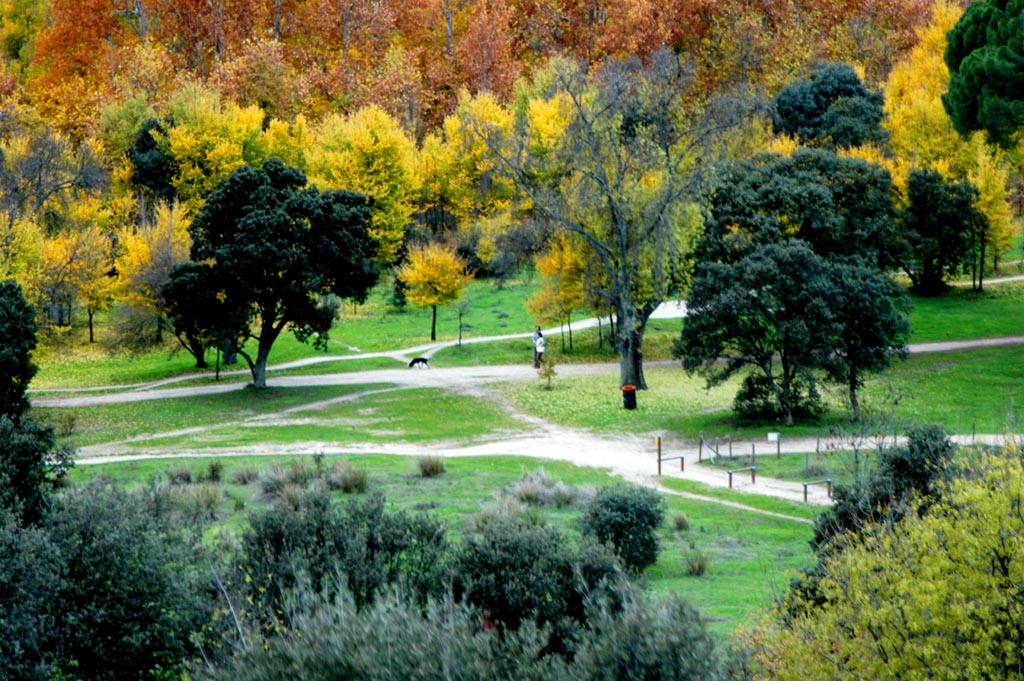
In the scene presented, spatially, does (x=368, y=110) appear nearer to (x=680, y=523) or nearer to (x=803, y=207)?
(x=803, y=207)

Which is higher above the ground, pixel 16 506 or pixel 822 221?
pixel 822 221

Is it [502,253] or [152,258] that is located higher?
[152,258]

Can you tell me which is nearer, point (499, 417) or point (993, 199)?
point (499, 417)

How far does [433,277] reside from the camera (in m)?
49.6

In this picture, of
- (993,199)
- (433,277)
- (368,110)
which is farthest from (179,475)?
(993,199)

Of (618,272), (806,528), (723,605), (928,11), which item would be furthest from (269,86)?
(723,605)

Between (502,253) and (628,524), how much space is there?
29053 mm

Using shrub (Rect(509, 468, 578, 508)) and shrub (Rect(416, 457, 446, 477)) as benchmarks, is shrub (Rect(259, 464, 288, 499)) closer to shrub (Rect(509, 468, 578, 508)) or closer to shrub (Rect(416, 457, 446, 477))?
shrub (Rect(416, 457, 446, 477))

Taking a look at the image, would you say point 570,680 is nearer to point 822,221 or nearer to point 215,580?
point 215,580

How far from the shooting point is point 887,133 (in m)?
57.2

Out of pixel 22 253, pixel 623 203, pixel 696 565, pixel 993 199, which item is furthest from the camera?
pixel 993 199

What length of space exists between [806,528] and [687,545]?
3051mm

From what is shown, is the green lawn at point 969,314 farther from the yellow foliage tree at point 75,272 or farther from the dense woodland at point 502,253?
the yellow foliage tree at point 75,272

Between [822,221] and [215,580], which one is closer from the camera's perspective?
[215,580]
